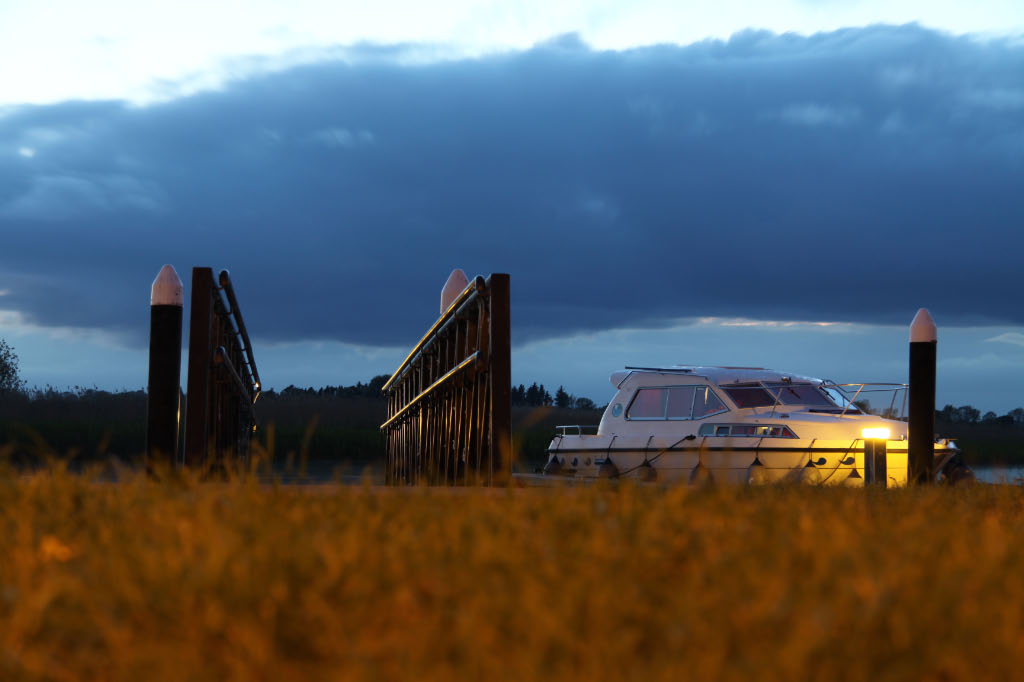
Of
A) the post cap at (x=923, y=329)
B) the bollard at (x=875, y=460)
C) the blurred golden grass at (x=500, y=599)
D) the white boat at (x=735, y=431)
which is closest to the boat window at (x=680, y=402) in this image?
the white boat at (x=735, y=431)

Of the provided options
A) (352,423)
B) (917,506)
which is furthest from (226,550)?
(352,423)

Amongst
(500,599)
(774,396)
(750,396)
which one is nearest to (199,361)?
(500,599)

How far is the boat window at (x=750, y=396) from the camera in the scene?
53.7 feet

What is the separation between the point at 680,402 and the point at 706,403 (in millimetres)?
477

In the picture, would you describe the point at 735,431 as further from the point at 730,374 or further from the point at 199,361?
the point at 199,361

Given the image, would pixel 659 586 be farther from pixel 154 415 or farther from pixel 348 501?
pixel 154 415

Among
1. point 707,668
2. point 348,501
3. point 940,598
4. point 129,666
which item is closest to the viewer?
point 707,668

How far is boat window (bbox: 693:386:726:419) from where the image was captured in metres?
16.4

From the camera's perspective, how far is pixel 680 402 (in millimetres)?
16844

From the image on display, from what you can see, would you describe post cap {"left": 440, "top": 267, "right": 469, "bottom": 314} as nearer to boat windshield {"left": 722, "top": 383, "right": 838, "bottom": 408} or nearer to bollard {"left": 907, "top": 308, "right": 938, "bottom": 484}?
boat windshield {"left": 722, "top": 383, "right": 838, "bottom": 408}

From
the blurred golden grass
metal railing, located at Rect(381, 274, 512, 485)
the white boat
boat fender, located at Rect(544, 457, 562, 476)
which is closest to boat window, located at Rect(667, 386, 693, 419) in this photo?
the white boat

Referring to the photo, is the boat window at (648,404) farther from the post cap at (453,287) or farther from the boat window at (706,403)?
the post cap at (453,287)

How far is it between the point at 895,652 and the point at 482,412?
749 centimetres

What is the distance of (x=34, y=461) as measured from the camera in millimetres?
29578
